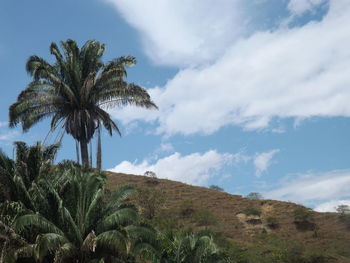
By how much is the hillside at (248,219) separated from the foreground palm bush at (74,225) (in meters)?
23.3

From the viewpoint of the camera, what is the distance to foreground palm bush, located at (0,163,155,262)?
2014cm

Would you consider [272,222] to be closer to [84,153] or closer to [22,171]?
[84,153]

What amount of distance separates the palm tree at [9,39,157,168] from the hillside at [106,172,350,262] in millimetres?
20247

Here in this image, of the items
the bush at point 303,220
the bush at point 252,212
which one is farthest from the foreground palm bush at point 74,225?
the bush at point 252,212

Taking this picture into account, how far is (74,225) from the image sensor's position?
21562mm

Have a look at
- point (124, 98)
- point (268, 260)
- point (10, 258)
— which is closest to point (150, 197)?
→ point (268, 260)

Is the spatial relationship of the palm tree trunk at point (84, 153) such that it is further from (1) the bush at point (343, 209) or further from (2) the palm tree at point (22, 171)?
(1) the bush at point (343, 209)

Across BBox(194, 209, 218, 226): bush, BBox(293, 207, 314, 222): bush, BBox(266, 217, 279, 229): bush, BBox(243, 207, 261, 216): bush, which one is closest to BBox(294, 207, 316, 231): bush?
BBox(293, 207, 314, 222): bush

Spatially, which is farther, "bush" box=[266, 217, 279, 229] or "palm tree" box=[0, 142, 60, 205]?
"bush" box=[266, 217, 279, 229]

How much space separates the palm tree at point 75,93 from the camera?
3064cm

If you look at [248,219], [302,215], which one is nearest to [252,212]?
[248,219]

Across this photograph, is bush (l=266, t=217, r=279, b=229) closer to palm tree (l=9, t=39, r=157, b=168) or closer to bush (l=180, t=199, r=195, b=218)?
bush (l=180, t=199, r=195, b=218)

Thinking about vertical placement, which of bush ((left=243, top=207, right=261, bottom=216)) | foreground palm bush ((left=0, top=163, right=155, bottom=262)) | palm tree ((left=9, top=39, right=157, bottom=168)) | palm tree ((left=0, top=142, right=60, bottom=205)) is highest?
palm tree ((left=9, top=39, right=157, bottom=168))

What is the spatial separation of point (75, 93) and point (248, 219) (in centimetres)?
3089
